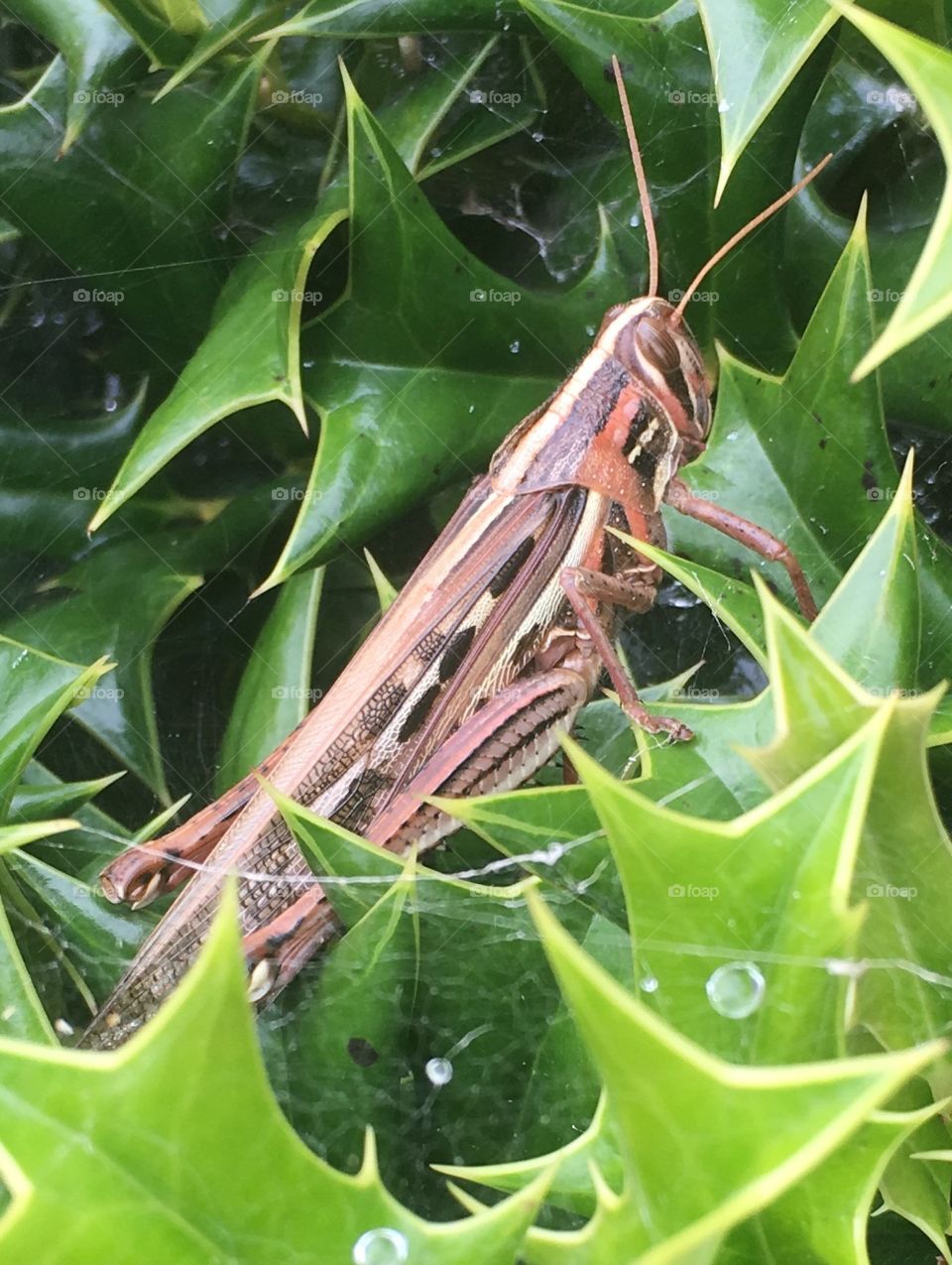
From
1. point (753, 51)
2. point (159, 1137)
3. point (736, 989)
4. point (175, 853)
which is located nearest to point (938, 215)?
point (753, 51)

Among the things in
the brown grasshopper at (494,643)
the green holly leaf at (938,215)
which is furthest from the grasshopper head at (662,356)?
the green holly leaf at (938,215)

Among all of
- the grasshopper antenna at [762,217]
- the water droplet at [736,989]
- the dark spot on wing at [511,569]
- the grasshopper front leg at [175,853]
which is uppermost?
the grasshopper antenna at [762,217]

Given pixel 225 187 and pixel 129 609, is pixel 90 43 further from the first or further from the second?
pixel 129 609

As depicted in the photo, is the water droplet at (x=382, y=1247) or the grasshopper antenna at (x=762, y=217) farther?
the grasshopper antenna at (x=762, y=217)

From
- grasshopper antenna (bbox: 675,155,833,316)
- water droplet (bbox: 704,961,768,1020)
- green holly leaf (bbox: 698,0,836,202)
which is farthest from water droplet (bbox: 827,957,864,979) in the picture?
grasshopper antenna (bbox: 675,155,833,316)

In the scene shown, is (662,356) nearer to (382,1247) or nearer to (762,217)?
(762,217)

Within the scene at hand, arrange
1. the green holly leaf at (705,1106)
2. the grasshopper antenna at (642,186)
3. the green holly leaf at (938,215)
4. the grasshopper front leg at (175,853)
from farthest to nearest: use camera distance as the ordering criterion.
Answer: the grasshopper front leg at (175,853)
the grasshopper antenna at (642,186)
the green holly leaf at (938,215)
the green holly leaf at (705,1106)

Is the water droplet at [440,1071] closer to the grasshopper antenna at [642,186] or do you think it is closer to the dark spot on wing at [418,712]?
the dark spot on wing at [418,712]
